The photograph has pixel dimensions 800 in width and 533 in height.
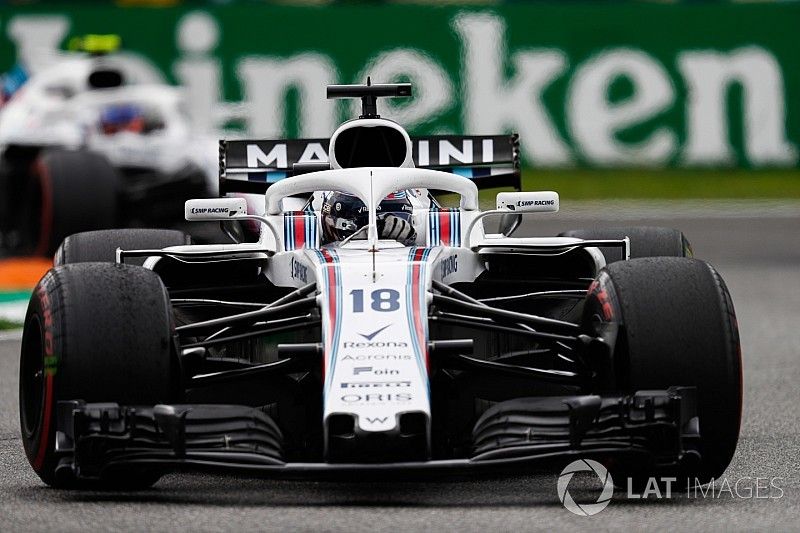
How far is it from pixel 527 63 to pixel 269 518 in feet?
62.6

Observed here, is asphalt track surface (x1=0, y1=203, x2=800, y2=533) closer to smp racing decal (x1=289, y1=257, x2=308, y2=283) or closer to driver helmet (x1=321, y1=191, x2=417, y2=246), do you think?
smp racing decal (x1=289, y1=257, x2=308, y2=283)

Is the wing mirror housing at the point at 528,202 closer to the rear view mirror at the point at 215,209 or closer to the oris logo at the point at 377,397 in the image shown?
the rear view mirror at the point at 215,209

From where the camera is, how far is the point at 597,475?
22.8 feet

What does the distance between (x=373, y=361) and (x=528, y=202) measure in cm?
161

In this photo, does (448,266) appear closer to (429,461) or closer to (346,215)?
(346,215)

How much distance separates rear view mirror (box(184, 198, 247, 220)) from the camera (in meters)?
7.82

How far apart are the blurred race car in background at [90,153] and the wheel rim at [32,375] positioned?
8628mm

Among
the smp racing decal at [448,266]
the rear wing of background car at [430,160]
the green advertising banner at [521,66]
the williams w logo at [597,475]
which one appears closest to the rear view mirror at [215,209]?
the smp racing decal at [448,266]

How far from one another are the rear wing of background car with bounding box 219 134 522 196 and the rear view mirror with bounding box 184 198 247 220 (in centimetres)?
136

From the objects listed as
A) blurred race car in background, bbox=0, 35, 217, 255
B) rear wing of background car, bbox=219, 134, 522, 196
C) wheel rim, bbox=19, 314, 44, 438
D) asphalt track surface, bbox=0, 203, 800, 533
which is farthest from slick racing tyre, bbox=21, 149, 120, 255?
wheel rim, bbox=19, 314, 44, 438

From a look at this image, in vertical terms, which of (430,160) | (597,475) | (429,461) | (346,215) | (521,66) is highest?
(521,66)

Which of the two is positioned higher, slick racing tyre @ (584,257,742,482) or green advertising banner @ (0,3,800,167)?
green advertising banner @ (0,3,800,167)

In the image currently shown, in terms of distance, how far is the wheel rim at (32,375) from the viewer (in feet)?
22.5

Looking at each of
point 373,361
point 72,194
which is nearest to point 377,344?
point 373,361
